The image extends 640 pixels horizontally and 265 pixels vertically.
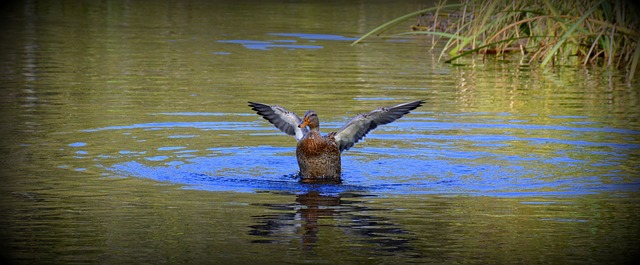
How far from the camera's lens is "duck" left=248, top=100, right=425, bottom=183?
8969 millimetres

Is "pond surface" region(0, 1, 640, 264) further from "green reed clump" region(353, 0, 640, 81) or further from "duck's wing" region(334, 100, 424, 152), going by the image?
"green reed clump" region(353, 0, 640, 81)

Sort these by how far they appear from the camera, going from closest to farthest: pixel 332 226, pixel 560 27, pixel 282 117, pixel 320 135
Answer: pixel 332 226, pixel 320 135, pixel 282 117, pixel 560 27

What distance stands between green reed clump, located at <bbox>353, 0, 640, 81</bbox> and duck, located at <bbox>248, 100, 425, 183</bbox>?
5441mm

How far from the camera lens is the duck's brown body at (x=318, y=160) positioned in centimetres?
895

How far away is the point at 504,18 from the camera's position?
50.7 ft

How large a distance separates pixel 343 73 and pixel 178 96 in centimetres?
309

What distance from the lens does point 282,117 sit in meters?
9.57

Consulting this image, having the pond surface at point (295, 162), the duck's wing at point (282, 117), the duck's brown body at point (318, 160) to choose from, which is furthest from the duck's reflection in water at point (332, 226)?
the duck's wing at point (282, 117)

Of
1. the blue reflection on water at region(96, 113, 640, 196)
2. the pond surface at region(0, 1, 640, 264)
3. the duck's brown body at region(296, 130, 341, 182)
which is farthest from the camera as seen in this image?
the duck's brown body at region(296, 130, 341, 182)

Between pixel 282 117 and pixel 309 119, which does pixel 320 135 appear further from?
pixel 282 117

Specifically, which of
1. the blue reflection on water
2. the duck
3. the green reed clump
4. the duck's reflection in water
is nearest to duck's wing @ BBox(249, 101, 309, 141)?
the duck

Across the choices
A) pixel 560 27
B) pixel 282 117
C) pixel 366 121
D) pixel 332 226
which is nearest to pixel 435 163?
pixel 366 121

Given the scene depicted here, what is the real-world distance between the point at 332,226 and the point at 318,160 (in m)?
2.09

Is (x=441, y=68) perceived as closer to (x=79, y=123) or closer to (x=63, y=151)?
(x=79, y=123)
